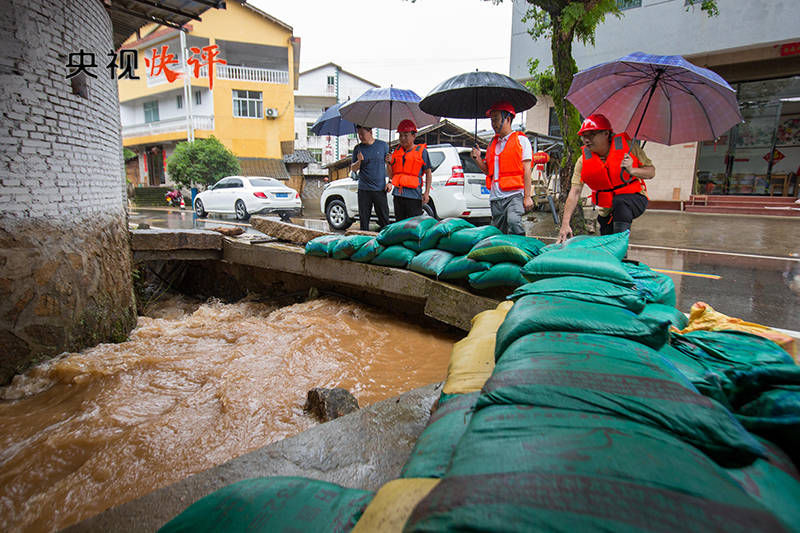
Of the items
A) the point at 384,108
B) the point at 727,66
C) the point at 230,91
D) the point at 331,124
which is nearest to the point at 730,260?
the point at 384,108

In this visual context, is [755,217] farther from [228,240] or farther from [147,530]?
[147,530]

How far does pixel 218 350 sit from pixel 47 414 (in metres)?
1.31

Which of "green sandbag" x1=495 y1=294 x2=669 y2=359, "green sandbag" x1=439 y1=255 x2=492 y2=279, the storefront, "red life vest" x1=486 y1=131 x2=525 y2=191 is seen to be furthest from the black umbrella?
the storefront

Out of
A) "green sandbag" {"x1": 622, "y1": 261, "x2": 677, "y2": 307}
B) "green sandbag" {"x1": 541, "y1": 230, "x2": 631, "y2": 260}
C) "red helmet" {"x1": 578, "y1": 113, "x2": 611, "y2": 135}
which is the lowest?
"green sandbag" {"x1": 622, "y1": 261, "x2": 677, "y2": 307}

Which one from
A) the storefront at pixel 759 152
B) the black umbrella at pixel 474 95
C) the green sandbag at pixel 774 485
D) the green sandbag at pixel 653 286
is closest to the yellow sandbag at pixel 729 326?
the green sandbag at pixel 653 286

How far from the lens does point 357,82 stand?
1405 inches

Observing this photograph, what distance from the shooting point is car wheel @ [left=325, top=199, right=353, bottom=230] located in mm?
8500

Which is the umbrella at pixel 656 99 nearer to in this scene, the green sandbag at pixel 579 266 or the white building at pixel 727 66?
the green sandbag at pixel 579 266

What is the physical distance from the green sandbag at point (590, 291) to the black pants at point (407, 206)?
3405 millimetres

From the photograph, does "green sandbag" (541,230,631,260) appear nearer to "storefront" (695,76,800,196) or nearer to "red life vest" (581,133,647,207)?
"red life vest" (581,133,647,207)

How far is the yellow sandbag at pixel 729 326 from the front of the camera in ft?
5.76

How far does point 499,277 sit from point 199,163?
65.2 feet

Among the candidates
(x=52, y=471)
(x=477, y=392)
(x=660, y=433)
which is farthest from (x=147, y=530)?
(x=52, y=471)

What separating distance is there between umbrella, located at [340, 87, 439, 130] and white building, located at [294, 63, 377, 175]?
81.9 ft
